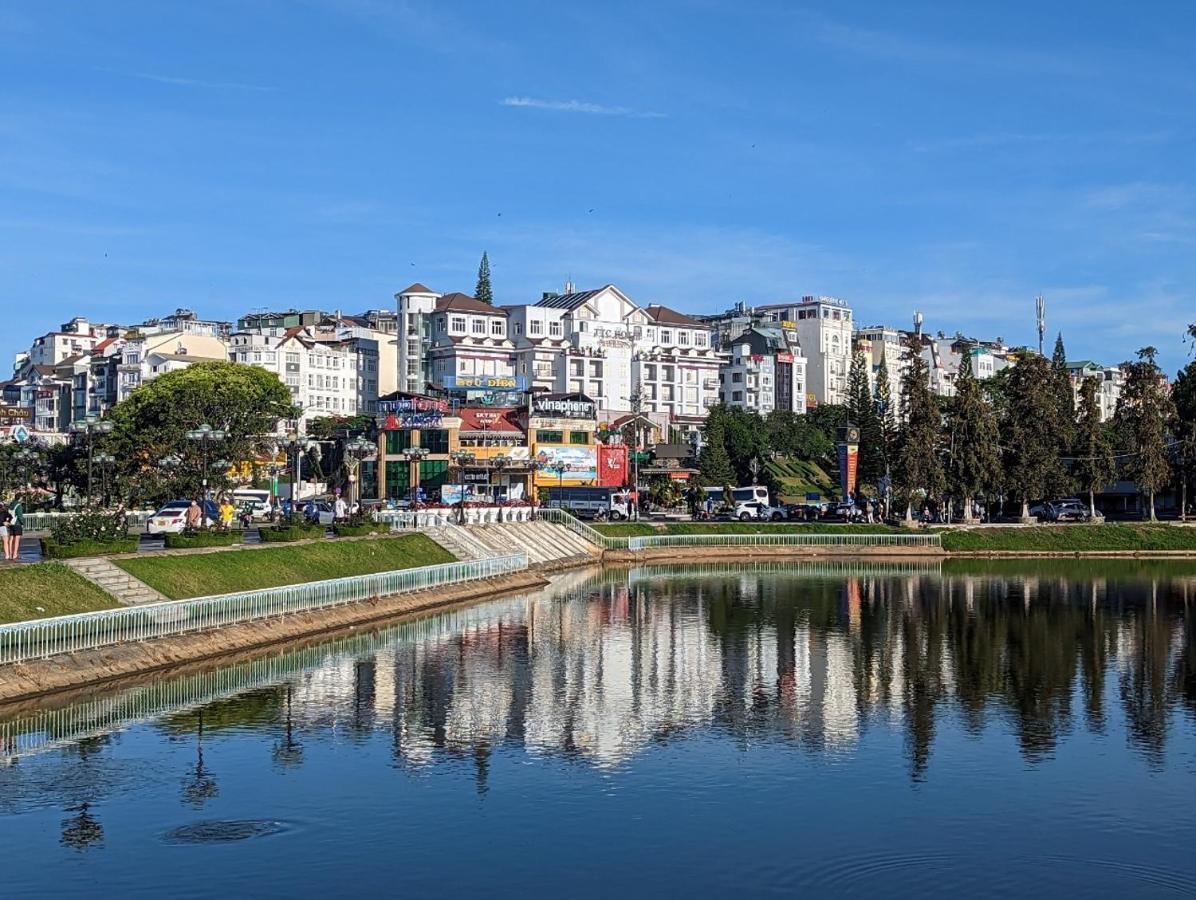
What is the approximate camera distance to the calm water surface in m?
26.7

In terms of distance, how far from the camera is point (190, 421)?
112m

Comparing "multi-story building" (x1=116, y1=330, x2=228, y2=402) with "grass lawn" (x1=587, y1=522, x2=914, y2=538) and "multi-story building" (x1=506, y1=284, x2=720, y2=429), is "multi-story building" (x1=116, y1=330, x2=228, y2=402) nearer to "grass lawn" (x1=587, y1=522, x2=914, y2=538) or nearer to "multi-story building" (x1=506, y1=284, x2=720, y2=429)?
"multi-story building" (x1=506, y1=284, x2=720, y2=429)

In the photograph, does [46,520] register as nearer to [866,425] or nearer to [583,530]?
[583,530]

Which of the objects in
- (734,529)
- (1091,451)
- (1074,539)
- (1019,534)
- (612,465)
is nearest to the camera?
(734,529)

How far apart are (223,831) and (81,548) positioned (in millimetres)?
25124

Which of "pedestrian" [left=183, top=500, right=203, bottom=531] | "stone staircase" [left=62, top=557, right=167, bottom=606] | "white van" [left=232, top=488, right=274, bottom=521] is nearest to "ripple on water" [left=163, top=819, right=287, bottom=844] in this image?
"stone staircase" [left=62, top=557, right=167, bottom=606]

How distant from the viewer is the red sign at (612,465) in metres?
141

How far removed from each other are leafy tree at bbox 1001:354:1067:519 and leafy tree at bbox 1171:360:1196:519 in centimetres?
1000

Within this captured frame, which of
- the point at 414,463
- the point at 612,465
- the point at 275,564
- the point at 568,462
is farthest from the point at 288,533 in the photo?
the point at 612,465

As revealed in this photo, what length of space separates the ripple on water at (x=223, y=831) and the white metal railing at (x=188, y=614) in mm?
13390

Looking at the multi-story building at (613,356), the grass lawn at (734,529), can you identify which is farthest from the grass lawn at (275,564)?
the multi-story building at (613,356)

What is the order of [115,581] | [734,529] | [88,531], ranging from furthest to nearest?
[734,529] < [88,531] < [115,581]

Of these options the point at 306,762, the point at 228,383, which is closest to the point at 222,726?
the point at 306,762

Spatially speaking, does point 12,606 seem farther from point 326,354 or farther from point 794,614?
point 326,354
